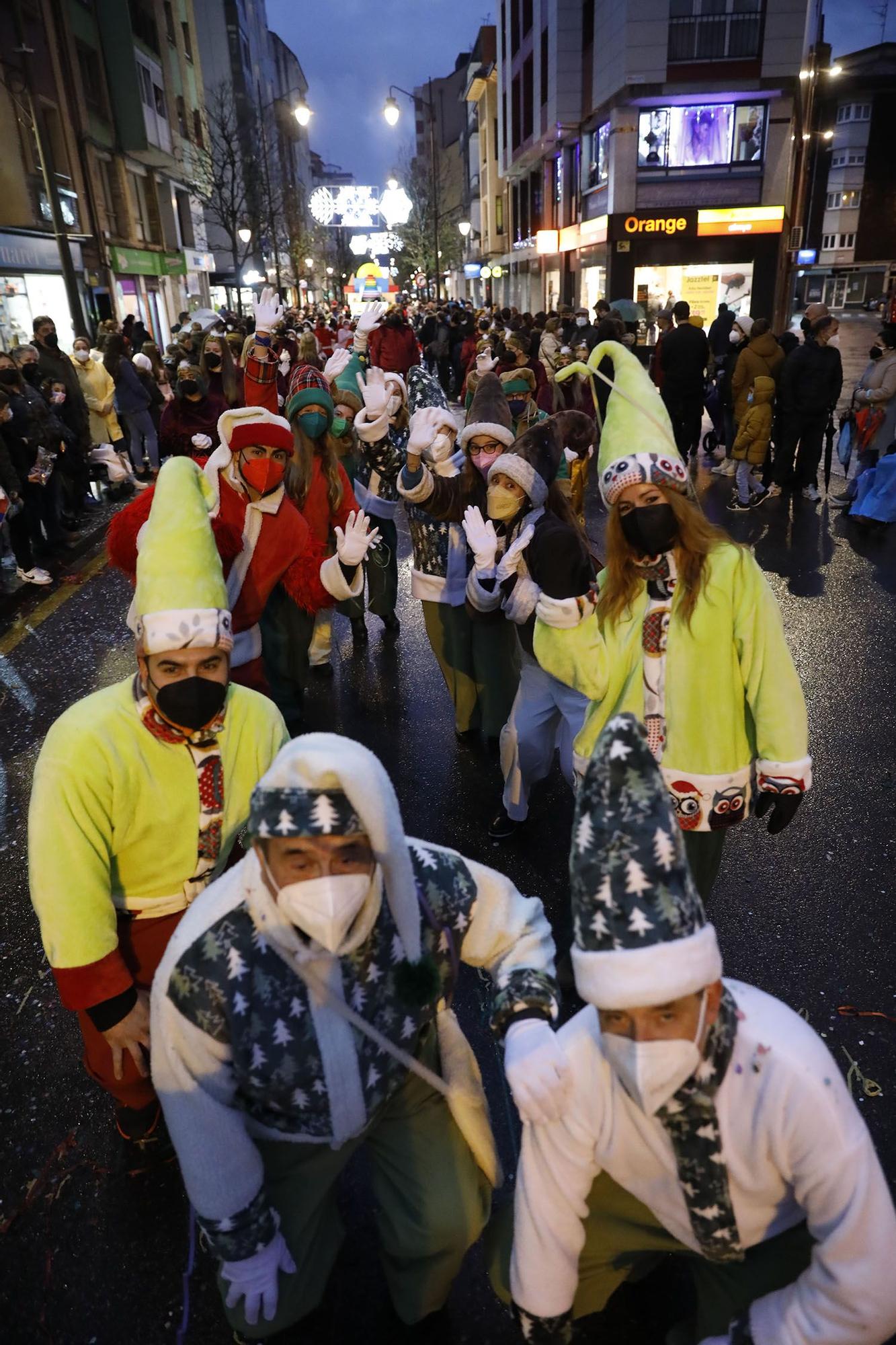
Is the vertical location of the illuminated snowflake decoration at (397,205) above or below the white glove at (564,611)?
above

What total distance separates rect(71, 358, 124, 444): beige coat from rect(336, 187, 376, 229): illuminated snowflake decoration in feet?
313

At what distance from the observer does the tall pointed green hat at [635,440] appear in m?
2.59

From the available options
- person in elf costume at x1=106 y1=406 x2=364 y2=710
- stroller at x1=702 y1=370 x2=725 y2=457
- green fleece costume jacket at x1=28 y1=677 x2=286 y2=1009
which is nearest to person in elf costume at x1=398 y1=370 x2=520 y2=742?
person in elf costume at x1=106 y1=406 x2=364 y2=710

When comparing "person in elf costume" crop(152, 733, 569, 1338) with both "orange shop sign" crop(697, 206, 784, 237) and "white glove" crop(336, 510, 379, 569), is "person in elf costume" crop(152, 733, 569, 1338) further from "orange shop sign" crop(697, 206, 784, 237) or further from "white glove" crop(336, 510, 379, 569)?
"orange shop sign" crop(697, 206, 784, 237)

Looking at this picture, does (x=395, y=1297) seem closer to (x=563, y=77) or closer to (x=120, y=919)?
(x=120, y=919)

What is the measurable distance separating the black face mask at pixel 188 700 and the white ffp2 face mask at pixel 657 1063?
4.01ft

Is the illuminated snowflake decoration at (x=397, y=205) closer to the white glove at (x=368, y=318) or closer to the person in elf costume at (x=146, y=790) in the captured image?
the white glove at (x=368, y=318)

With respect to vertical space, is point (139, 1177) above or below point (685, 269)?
below

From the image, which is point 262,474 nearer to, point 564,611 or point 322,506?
point 322,506

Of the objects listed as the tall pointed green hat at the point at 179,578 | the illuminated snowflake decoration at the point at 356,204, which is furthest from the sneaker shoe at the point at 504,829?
the illuminated snowflake decoration at the point at 356,204

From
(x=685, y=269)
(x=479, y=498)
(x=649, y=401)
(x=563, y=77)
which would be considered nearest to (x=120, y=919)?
(x=649, y=401)

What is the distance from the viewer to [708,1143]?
5.23 ft

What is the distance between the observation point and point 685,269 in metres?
25.0

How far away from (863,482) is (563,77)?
2458cm
